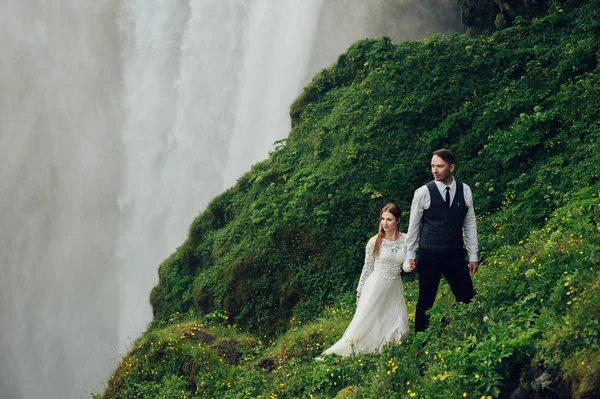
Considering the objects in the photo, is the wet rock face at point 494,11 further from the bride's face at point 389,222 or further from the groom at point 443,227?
the groom at point 443,227

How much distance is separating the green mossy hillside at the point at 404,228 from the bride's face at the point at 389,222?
110 cm

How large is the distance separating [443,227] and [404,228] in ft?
18.7

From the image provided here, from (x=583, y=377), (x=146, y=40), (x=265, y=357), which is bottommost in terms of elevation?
(x=583, y=377)

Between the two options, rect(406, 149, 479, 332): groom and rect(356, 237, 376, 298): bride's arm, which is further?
rect(356, 237, 376, 298): bride's arm

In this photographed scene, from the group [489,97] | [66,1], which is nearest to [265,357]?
[489,97]

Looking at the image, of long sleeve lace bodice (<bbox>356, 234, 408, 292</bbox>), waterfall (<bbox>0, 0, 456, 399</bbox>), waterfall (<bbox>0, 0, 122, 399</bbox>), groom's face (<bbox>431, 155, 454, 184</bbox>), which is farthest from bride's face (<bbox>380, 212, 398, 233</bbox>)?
waterfall (<bbox>0, 0, 122, 399</bbox>)

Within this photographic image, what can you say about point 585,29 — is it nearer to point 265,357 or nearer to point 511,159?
point 511,159

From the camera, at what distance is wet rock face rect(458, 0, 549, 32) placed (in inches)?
602

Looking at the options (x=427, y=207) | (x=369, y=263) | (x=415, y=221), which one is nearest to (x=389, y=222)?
(x=369, y=263)

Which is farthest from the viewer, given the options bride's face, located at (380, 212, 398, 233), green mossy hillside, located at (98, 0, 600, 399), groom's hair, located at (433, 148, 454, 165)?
bride's face, located at (380, 212, 398, 233)

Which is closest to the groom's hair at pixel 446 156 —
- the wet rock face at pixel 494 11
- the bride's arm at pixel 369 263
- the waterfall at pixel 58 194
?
the bride's arm at pixel 369 263

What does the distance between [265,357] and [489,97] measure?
24.4 ft

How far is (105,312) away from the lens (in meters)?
53.8

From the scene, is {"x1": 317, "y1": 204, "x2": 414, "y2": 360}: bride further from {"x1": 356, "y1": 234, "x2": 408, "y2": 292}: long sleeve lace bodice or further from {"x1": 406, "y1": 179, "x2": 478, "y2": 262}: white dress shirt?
{"x1": 406, "y1": 179, "x2": 478, "y2": 262}: white dress shirt
